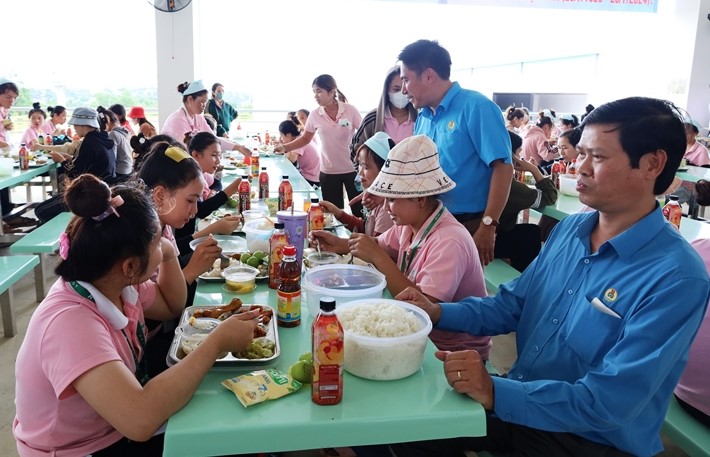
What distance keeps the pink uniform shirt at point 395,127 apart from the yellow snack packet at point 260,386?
117 inches

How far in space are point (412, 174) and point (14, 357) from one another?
2.69m

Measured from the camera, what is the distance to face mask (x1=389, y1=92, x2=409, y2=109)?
380 centimetres

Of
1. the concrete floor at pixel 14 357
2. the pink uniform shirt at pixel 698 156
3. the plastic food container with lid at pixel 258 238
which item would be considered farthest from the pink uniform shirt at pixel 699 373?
the pink uniform shirt at pixel 698 156

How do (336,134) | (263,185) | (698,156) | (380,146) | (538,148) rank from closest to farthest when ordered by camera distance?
(380,146), (263,185), (336,134), (698,156), (538,148)

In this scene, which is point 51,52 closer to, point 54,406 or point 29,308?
point 29,308

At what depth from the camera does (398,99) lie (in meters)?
3.83

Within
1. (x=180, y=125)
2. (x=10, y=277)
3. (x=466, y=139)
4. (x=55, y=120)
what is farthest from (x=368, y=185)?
(x=55, y=120)

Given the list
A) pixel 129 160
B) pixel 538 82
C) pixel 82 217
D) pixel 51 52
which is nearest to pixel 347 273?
pixel 82 217

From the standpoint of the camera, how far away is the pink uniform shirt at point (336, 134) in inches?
202

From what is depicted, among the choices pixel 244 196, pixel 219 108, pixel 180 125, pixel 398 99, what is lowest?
pixel 244 196

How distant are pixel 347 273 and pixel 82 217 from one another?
0.85m

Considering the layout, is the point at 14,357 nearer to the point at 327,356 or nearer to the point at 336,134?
the point at 327,356

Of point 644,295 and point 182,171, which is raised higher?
Result: point 182,171

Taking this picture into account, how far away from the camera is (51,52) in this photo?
30.9 feet
